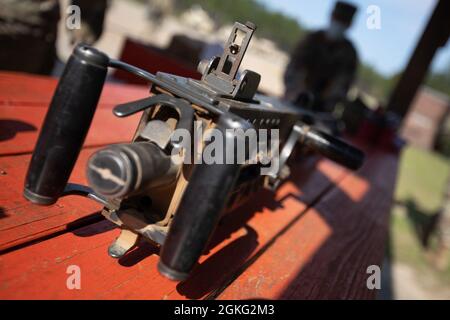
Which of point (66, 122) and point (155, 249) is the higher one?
point (66, 122)

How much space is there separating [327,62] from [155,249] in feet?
14.2

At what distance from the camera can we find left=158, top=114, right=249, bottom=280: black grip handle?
82 cm

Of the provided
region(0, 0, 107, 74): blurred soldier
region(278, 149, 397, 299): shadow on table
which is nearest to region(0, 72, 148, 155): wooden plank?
region(278, 149, 397, 299): shadow on table

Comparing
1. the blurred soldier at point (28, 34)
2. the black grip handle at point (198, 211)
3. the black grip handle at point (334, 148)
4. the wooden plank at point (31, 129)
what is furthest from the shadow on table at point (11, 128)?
the blurred soldier at point (28, 34)

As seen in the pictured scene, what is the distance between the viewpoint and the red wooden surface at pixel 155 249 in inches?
38.9

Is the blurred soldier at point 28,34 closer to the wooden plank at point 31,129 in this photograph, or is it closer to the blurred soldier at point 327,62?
the wooden plank at point 31,129

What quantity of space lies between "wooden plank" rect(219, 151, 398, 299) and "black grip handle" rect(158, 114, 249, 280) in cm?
36

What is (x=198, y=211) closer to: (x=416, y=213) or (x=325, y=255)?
(x=325, y=255)

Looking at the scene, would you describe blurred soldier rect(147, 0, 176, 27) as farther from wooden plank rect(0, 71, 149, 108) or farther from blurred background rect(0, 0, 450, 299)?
wooden plank rect(0, 71, 149, 108)

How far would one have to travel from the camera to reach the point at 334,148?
170cm

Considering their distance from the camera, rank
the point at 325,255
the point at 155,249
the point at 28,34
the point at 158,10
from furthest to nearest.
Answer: the point at 158,10, the point at 28,34, the point at 325,255, the point at 155,249

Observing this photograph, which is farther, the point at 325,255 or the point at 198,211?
the point at 325,255

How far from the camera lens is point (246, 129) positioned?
85cm

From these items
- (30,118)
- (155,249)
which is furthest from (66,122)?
(30,118)
